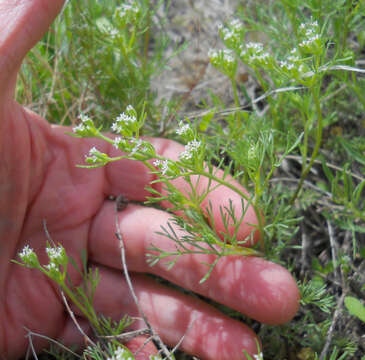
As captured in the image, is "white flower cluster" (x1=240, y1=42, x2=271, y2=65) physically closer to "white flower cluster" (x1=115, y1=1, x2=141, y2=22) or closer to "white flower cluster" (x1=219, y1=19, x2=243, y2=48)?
"white flower cluster" (x1=219, y1=19, x2=243, y2=48)

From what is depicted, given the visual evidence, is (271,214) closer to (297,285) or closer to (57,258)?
(297,285)

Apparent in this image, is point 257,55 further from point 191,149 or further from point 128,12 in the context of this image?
point 128,12

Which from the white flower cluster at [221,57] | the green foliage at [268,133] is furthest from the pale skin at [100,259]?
the white flower cluster at [221,57]

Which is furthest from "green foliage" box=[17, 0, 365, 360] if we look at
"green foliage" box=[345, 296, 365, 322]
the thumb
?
the thumb

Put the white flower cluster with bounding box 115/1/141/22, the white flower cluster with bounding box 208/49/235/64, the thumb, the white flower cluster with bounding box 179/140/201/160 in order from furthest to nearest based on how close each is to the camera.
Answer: the white flower cluster with bounding box 115/1/141/22, the white flower cluster with bounding box 208/49/235/64, the thumb, the white flower cluster with bounding box 179/140/201/160

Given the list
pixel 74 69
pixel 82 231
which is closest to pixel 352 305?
pixel 82 231

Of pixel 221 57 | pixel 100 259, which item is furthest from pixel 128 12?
pixel 100 259
